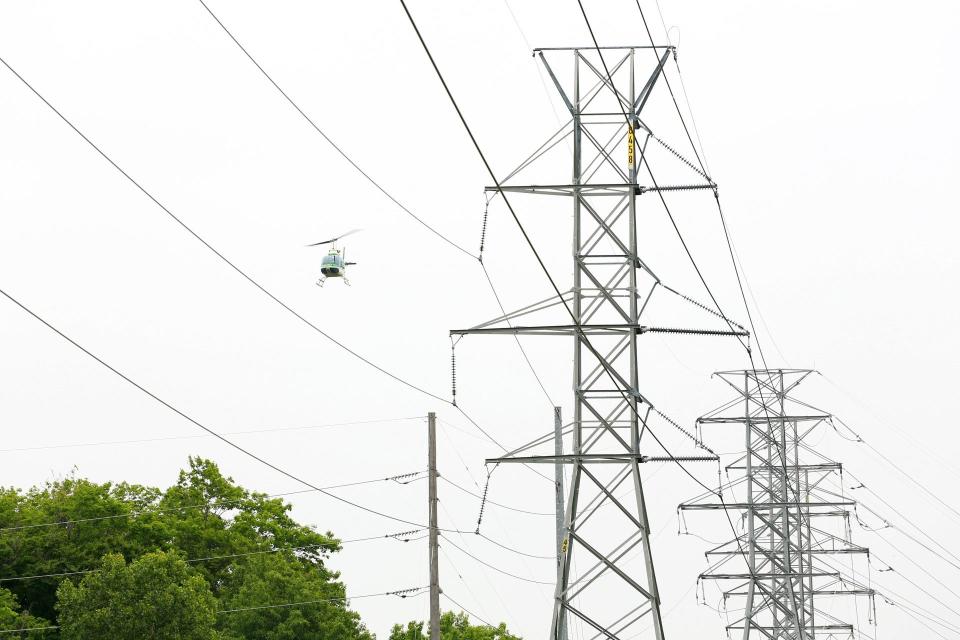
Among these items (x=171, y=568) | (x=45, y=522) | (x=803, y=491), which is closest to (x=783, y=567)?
(x=803, y=491)

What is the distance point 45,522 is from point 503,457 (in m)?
50.8

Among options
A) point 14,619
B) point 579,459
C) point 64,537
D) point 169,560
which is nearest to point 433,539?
point 579,459

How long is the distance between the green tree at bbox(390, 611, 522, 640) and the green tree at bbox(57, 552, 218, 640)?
67.5 ft

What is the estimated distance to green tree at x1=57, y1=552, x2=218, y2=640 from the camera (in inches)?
2249

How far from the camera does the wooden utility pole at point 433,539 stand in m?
41.5

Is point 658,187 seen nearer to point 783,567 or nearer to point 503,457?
point 503,457

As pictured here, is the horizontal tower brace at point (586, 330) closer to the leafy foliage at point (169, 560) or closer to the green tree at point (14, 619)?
the leafy foliage at point (169, 560)

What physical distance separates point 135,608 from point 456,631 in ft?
105

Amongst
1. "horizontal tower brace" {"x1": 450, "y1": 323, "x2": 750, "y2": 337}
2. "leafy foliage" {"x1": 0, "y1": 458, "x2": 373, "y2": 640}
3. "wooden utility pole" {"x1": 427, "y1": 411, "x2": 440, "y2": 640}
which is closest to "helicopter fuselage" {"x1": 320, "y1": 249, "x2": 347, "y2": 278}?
"leafy foliage" {"x1": 0, "y1": 458, "x2": 373, "y2": 640}

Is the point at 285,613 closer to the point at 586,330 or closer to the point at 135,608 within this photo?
the point at 135,608

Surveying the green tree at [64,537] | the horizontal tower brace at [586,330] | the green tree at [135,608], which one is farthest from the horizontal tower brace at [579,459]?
the green tree at [64,537]

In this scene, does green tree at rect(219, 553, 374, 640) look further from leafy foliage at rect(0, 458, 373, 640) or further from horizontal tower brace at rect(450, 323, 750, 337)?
horizontal tower brace at rect(450, 323, 750, 337)

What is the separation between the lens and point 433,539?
1657 inches

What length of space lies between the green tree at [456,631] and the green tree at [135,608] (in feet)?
67.5
